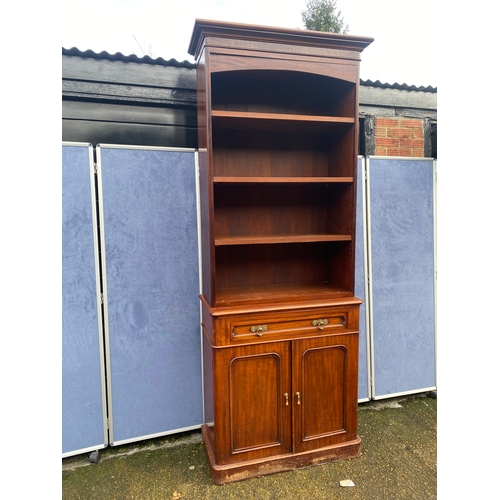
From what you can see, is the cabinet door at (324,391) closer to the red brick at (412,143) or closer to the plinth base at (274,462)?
the plinth base at (274,462)

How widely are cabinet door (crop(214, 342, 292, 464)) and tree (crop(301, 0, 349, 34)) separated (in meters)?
3.33

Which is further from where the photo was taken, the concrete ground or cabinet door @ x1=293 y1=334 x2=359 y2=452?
cabinet door @ x1=293 y1=334 x2=359 y2=452

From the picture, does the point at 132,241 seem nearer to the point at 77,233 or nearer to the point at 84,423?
the point at 77,233

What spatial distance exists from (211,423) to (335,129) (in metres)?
1.96

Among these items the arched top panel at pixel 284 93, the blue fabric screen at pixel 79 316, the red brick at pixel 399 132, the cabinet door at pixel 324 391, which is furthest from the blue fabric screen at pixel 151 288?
the red brick at pixel 399 132

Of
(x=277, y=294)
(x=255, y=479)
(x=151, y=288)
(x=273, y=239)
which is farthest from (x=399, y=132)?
(x=255, y=479)

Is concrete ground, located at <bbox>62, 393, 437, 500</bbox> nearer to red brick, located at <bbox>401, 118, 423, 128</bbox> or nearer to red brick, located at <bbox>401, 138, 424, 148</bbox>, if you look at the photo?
red brick, located at <bbox>401, 138, 424, 148</bbox>

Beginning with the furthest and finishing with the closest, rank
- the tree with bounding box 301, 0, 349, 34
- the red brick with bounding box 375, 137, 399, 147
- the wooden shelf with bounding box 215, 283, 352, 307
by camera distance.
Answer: the tree with bounding box 301, 0, 349, 34, the red brick with bounding box 375, 137, 399, 147, the wooden shelf with bounding box 215, 283, 352, 307

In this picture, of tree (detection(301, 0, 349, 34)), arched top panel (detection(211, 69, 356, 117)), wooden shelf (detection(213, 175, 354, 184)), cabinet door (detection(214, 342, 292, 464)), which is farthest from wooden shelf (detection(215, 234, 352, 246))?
tree (detection(301, 0, 349, 34))

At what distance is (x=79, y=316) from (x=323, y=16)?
3.71 meters

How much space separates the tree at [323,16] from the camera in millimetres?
3463

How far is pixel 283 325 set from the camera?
189 centimetres

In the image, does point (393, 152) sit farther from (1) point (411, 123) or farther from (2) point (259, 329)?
(2) point (259, 329)

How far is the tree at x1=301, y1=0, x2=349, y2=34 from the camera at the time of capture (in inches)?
136
